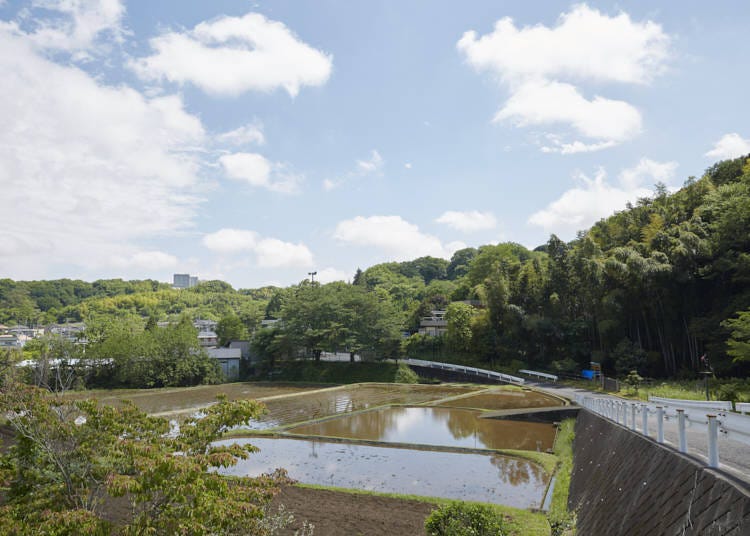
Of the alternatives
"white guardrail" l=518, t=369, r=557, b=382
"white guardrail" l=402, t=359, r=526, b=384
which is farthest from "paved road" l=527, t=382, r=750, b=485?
"white guardrail" l=402, t=359, r=526, b=384

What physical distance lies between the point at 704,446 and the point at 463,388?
73.5 feet

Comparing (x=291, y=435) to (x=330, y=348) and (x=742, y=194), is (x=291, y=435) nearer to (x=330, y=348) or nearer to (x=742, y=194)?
(x=330, y=348)

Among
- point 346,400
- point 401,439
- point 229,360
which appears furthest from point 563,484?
point 229,360

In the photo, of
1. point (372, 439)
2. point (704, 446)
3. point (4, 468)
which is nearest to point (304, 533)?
point (4, 468)

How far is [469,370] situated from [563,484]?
2110cm

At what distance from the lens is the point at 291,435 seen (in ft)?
50.1

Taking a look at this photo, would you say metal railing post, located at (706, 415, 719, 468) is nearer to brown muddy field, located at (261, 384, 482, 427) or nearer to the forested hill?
the forested hill

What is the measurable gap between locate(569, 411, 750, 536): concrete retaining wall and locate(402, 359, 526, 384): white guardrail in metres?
20.0

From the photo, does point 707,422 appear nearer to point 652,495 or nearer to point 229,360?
point 652,495

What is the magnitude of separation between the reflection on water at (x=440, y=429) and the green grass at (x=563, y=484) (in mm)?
504

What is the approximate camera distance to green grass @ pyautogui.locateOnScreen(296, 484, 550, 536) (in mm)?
7134

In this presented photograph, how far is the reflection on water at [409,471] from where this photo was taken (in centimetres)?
964

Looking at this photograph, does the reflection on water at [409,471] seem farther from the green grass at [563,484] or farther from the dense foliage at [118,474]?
the dense foliage at [118,474]

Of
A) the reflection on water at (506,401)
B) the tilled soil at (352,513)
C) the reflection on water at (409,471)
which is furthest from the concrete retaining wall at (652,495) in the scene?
the reflection on water at (506,401)
